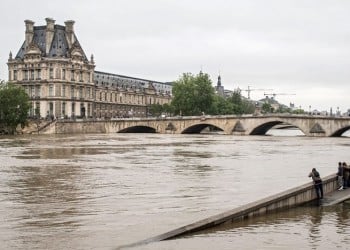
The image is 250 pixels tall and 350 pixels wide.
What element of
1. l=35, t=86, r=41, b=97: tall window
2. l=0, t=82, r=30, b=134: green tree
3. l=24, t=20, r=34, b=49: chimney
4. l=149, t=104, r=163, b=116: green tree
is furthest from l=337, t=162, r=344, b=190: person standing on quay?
l=149, t=104, r=163, b=116: green tree

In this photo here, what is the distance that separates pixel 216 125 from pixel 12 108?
3036 centimetres

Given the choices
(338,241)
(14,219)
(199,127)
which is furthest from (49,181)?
(199,127)

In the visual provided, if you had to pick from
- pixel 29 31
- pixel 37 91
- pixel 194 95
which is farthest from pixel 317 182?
pixel 29 31

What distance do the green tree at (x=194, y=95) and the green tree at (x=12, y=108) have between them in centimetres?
3589

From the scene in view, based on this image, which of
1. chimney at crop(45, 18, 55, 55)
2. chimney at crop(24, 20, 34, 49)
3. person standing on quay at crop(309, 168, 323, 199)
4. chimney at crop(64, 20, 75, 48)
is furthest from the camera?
chimney at crop(64, 20, 75, 48)

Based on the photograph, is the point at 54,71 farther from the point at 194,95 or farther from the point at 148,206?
the point at 148,206

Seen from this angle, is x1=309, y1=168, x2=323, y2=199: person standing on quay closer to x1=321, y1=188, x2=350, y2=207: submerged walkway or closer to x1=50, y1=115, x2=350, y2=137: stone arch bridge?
x1=321, y1=188, x2=350, y2=207: submerged walkway

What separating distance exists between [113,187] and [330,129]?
60.9 meters

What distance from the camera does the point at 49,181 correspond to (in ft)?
83.5

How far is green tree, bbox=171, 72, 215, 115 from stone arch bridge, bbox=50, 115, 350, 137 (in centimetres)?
1310

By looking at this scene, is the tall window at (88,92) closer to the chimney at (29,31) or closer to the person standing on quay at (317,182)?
the chimney at (29,31)

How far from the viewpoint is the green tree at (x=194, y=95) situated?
117500 millimetres

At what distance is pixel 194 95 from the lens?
117688 millimetres

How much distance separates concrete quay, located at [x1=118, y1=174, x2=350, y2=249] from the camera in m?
14.8
